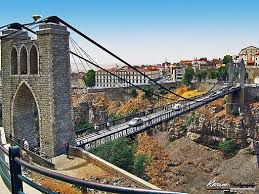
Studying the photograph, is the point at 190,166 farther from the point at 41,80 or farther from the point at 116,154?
the point at 41,80

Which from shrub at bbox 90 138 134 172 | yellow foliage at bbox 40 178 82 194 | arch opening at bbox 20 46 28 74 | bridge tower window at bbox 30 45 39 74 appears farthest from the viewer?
shrub at bbox 90 138 134 172

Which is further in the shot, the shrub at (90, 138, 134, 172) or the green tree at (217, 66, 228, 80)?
the green tree at (217, 66, 228, 80)

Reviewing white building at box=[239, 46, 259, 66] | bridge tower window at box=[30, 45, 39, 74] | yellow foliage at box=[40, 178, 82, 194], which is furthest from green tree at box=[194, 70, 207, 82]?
yellow foliage at box=[40, 178, 82, 194]

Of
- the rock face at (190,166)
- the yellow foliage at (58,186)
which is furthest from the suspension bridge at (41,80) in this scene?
the rock face at (190,166)

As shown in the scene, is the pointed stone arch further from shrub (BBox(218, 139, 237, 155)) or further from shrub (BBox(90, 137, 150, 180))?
shrub (BBox(218, 139, 237, 155))

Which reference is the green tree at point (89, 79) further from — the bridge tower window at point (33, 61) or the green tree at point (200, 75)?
the bridge tower window at point (33, 61)

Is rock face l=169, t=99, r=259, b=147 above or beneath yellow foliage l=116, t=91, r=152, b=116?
beneath

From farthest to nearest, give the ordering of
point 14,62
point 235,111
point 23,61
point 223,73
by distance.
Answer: point 223,73
point 235,111
point 14,62
point 23,61

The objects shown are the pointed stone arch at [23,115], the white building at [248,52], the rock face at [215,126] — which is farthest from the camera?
the white building at [248,52]

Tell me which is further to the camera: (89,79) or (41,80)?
(89,79)

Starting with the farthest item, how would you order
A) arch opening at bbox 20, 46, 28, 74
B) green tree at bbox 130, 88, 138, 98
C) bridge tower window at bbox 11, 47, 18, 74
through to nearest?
green tree at bbox 130, 88, 138, 98 < bridge tower window at bbox 11, 47, 18, 74 < arch opening at bbox 20, 46, 28, 74

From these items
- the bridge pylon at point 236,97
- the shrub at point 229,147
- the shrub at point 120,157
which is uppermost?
the bridge pylon at point 236,97

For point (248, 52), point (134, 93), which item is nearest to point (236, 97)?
point (134, 93)
